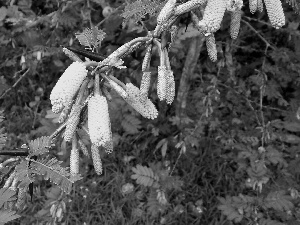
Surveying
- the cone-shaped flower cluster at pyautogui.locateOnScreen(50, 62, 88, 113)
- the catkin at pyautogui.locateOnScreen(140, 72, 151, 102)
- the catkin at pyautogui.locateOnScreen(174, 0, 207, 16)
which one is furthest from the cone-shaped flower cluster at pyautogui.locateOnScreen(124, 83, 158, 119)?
the catkin at pyautogui.locateOnScreen(174, 0, 207, 16)

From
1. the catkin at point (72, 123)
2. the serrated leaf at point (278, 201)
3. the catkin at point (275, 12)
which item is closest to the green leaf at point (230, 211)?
the serrated leaf at point (278, 201)

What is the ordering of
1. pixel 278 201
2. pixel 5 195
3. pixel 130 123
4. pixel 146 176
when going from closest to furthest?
pixel 5 195 → pixel 278 201 → pixel 146 176 → pixel 130 123

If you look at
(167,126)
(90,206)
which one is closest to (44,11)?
(167,126)

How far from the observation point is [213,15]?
948 mm

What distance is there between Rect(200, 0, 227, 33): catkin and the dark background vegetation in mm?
1531

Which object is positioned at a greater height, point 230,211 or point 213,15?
point 213,15

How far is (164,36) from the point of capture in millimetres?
1160

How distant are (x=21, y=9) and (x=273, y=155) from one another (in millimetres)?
2284

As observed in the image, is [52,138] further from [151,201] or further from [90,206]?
[90,206]

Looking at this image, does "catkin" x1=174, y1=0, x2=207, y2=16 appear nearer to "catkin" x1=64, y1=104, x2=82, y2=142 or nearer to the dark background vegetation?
"catkin" x1=64, y1=104, x2=82, y2=142

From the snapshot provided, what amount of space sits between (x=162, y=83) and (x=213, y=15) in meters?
0.26

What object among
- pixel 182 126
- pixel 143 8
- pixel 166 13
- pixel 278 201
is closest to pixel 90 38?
pixel 143 8

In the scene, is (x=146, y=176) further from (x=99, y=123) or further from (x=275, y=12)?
(x=275, y=12)

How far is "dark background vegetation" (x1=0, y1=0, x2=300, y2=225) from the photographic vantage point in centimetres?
281
